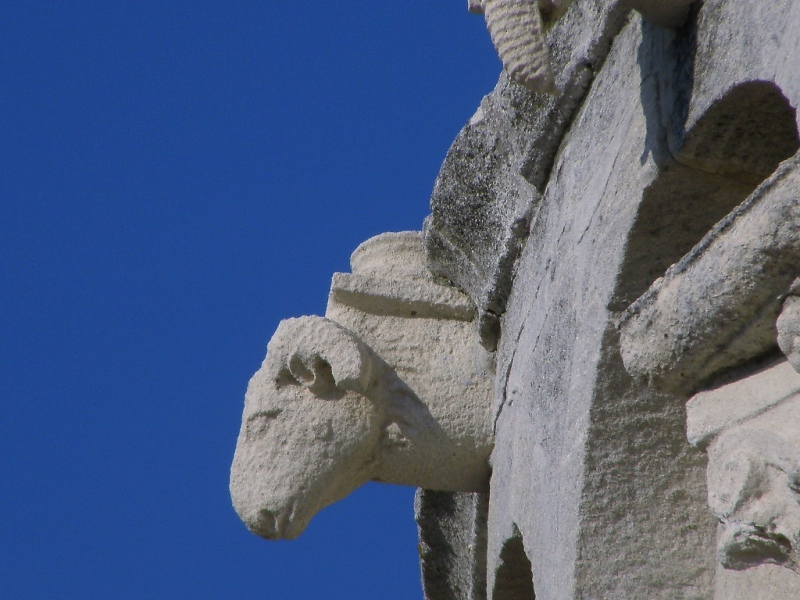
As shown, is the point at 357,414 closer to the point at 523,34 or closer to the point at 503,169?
the point at 503,169

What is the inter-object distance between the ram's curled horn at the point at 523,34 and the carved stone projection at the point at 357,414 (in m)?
0.93

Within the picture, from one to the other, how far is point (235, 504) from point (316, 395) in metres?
0.25

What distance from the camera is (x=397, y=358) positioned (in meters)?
2.73

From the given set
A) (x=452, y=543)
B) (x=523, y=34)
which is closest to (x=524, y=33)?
(x=523, y=34)

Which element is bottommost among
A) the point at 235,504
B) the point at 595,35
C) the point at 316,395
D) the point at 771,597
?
the point at 771,597

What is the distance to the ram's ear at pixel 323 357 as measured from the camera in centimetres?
257

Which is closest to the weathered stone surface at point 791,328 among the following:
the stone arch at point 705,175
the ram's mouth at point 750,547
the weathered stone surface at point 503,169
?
the ram's mouth at point 750,547

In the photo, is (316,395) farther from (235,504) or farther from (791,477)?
(791,477)

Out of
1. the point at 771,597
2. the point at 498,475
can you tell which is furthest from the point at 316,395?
the point at 771,597

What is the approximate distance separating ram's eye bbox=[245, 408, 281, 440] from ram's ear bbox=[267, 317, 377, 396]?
0.08 m

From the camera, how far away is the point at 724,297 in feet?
5.11

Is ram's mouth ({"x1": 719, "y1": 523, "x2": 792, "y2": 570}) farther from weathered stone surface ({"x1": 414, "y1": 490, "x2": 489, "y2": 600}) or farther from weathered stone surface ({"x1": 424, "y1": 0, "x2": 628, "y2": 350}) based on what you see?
weathered stone surface ({"x1": 414, "y1": 490, "x2": 489, "y2": 600})

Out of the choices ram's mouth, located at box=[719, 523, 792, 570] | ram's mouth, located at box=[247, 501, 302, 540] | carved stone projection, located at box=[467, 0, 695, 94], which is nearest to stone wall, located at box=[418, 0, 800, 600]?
ram's mouth, located at box=[719, 523, 792, 570]

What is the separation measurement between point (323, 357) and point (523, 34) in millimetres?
1012
